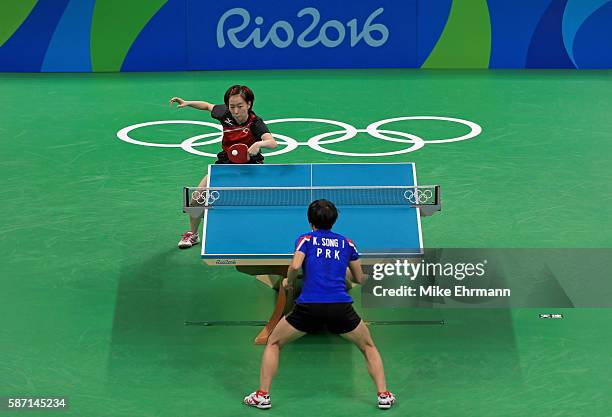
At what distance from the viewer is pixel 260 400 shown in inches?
304

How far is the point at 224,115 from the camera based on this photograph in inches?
405

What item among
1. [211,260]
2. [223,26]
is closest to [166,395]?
[211,260]

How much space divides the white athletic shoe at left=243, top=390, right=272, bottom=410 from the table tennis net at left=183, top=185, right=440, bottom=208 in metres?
1.96

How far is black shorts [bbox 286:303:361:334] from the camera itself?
25.4 ft

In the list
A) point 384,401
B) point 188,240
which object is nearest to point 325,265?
point 384,401

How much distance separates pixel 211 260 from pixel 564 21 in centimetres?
1216

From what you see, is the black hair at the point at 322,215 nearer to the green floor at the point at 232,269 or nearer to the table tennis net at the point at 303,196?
A: the table tennis net at the point at 303,196

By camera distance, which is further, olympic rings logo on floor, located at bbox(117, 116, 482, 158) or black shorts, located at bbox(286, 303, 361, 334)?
olympic rings logo on floor, located at bbox(117, 116, 482, 158)

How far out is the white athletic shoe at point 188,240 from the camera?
11.0 metres

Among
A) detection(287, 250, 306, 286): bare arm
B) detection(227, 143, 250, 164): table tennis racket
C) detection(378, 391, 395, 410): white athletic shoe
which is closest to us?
detection(378, 391, 395, 410): white athletic shoe

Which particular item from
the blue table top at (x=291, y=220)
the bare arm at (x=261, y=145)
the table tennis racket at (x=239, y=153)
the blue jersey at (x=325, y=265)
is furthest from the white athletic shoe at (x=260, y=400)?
the table tennis racket at (x=239, y=153)

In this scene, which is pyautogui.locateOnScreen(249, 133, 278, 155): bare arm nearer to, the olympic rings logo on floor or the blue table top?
the blue table top

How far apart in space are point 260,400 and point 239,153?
114 inches

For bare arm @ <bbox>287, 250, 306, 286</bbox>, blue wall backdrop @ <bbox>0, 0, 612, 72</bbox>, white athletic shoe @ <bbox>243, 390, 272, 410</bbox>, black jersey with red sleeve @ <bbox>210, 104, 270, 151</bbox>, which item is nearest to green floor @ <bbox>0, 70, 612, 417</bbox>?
white athletic shoe @ <bbox>243, 390, 272, 410</bbox>
